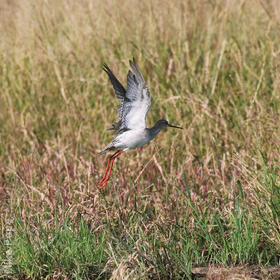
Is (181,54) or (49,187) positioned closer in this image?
(49,187)

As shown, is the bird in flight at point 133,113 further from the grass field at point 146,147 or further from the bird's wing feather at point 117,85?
the grass field at point 146,147

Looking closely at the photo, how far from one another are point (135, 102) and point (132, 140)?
0.83 ft

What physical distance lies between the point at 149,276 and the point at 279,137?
140cm

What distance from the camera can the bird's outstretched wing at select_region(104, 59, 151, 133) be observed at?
3289mm

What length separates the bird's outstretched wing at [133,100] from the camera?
329cm

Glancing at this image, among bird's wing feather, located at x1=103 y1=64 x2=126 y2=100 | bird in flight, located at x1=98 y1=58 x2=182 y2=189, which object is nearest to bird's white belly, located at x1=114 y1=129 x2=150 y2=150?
bird in flight, located at x1=98 y1=58 x2=182 y2=189

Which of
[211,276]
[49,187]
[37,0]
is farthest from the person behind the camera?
[37,0]

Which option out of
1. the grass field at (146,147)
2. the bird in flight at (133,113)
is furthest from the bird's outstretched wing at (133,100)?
the grass field at (146,147)

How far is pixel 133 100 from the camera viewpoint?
11.1ft

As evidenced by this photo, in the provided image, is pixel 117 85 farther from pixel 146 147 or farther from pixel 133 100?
pixel 146 147

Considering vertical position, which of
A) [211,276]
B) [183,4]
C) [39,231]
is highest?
[183,4]

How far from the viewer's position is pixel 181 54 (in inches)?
213

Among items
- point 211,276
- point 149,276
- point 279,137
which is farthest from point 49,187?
point 279,137

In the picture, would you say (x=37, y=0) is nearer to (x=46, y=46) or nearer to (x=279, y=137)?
(x=46, y=46)
